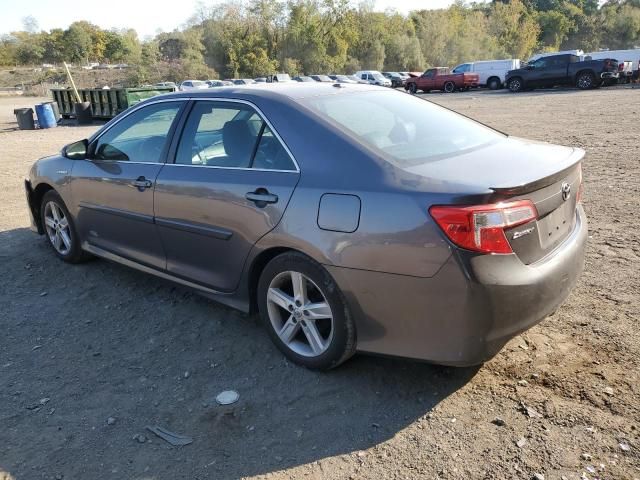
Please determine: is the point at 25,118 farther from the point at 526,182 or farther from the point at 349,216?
the point at 526,182

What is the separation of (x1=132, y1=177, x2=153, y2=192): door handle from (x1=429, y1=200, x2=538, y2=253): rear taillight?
90.3 inches

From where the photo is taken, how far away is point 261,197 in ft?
10.5

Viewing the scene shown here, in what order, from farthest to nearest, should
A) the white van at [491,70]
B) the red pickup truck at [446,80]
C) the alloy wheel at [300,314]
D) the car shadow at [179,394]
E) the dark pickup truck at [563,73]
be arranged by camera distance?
the red pickup truck at [446,80]
the white van at [491,70]
the dark pickup truck at [563,73]
the alloy wheel at [300,314]
the car shadow at [179,394]

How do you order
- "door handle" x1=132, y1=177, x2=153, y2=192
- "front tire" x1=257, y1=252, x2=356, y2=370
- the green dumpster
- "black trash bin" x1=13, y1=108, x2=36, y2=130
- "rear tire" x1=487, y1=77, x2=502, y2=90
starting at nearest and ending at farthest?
"front tire" x1=257, y1=252, x2=356, y2=370 → "door handle" x1=132, y1=177, x2=153, y2=192 → "black trash bin" x1=13, y1=108, x2=36, y2=130 → the green dumpster → "rear tire" x1=487, y1=77, x2=502, y2=90

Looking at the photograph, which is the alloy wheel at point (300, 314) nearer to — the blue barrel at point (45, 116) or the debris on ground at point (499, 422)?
the debris on ground at point (499, 422)

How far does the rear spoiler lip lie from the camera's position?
2.53 meters

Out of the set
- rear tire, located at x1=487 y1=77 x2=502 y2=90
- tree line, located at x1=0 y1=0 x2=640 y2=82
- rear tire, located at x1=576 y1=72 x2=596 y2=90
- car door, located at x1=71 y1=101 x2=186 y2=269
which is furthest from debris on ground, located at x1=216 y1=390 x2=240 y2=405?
tree line, located at x1=0 y1=0 x2=640 y2=82

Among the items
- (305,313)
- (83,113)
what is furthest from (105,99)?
(305,313)

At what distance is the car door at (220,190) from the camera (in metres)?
3.22

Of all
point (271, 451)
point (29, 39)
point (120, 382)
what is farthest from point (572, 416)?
point (29, 39)

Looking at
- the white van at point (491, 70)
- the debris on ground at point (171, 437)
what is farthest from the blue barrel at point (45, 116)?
the white van at point (491, 70)

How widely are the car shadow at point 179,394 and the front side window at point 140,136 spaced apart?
3.93 ft

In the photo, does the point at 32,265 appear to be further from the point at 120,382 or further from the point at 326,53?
the point at 326,53

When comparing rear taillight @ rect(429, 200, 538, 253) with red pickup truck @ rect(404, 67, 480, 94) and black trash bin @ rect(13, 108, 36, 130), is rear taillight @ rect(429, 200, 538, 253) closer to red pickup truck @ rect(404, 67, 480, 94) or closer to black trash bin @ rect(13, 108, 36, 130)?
black trash bin @ rect(13, 108, 36, 130)
